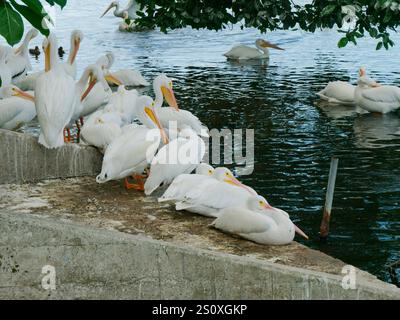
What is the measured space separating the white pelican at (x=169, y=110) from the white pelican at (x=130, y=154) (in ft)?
6.19

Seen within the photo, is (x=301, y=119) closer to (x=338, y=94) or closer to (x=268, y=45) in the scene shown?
(x=338, y=94)

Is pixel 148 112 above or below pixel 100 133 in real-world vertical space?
above

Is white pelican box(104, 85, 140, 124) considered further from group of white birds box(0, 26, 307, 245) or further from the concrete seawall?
the concrete seawall

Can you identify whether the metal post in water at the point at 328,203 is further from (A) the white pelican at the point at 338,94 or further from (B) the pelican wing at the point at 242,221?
(A) the white pelican at the point at 338,94

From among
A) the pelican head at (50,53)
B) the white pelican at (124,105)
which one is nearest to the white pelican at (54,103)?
the pelican head at (50,53)

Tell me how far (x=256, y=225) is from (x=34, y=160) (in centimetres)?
260

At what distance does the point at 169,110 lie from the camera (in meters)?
11.5

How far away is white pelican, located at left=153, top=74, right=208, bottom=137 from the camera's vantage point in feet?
36.2

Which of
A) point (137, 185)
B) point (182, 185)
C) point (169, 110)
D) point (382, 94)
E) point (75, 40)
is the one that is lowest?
point (382, 94)

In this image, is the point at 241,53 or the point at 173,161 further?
the point at 241,53

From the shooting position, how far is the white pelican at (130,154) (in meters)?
8.56

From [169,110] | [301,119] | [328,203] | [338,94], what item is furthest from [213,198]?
[338,94]
